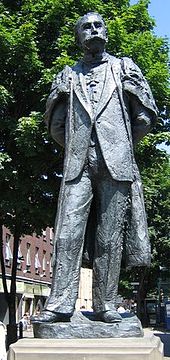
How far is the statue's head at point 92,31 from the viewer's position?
15.6 feet

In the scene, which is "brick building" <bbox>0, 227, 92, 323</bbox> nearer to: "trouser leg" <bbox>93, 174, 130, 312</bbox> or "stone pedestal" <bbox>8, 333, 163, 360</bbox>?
"trouser leg" <bbox>93, 174, 130, 312</bbox>

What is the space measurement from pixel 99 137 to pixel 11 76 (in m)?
11.0

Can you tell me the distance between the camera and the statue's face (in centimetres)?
475

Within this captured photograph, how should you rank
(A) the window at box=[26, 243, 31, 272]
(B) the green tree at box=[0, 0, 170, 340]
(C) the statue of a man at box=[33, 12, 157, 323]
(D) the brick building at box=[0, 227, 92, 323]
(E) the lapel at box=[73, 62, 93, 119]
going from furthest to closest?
(A) the window at box=[26, 243, 31, 272] < (D) the brick building at box=[0, 227, 92, 323] < (B) the green tree at box=[0, 0, 170, 340] < (E) the lapel at box=[73, 62, 93, 119] < (C) the statue of a man at box=[33, 12, 157, 323]

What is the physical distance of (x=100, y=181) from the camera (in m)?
4.52

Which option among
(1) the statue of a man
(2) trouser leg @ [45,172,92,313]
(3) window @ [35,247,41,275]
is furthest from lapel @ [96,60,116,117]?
(3) window @ [35,247,41,275]

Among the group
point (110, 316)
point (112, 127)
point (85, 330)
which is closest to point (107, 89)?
point (112, 127)

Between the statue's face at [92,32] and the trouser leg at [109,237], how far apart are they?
108 cm

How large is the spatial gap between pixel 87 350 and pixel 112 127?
1.63 metres

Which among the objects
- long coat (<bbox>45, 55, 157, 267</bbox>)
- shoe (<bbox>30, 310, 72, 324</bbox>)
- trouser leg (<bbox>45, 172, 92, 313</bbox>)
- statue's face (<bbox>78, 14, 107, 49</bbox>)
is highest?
statue's face (<bbox>78, 14, 107, 49</bbox>)

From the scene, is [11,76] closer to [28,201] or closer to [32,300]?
[28,201]

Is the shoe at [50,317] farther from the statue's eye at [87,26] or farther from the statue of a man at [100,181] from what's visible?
the statue's eye at [87,26]

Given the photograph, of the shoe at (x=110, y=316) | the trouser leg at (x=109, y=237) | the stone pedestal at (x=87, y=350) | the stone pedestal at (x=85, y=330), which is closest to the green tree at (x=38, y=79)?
the trouser leg at (x=109, y=237)

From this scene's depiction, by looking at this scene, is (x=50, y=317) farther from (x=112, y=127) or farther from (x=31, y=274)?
(x=31, y=274)
